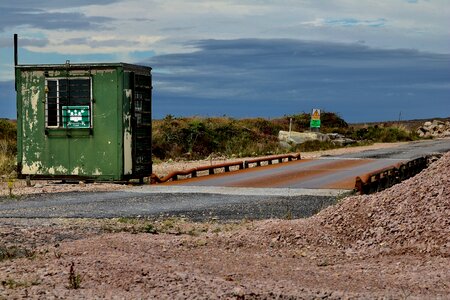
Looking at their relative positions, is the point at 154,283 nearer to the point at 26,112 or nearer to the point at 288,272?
the point at 288,272

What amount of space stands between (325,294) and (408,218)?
414 centimetres

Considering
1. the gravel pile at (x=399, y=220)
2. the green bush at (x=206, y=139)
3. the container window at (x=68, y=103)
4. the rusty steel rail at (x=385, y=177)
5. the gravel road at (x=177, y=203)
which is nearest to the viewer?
the gravel pile at (x=399, y=220)

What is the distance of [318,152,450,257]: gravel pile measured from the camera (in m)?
11.2

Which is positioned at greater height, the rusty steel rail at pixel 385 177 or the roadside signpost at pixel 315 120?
the roadside signpost at pixel 315 120

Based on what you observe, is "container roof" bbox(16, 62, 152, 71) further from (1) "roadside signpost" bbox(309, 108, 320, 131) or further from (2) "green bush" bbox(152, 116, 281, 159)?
(1) "roadside signpost" bbox(309, 108, 320, 131)

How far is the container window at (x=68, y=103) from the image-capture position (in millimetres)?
21359

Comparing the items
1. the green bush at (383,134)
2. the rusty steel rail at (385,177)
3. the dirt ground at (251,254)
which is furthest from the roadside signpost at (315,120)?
the dirt ground at (251,254)

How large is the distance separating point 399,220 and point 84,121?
37.7 ft

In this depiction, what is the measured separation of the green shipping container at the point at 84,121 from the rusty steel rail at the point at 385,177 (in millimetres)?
6015

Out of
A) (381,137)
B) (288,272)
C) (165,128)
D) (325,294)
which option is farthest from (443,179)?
(381,137)

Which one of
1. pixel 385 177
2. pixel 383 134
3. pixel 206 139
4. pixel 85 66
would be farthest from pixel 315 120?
pixel 385 177

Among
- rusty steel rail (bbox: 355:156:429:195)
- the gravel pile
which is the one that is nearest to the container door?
rusty steel rail (bbox: 355:156:429:195)

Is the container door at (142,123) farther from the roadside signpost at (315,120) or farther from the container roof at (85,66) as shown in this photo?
the roadside signpost at (315,120)

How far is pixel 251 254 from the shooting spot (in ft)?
35.2
